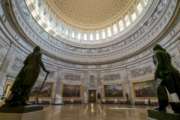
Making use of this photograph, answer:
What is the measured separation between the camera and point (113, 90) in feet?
69.0

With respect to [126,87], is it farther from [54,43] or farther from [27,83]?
[27,83]

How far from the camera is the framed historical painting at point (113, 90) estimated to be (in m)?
20.3

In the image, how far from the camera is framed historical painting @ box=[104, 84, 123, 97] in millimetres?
20289

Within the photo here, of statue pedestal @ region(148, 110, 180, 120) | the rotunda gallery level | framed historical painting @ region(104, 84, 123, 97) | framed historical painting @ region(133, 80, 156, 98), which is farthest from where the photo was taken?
framed historical painting @ region(104, 84, 123, 97)

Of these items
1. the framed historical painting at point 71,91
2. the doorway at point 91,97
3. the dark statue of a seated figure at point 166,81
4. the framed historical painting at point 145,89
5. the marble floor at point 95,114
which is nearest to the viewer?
the dark statue of a seated figure at point 166,81

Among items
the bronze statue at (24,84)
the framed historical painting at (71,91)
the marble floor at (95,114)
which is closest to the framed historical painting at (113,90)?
the framed historical painting at (71,91)

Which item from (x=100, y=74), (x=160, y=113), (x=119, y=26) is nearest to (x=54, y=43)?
(x=100, y=74)

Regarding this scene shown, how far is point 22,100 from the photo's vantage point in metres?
4.03

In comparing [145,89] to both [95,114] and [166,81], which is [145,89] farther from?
[166,81]

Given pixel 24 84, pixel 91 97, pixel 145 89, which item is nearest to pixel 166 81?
pixel 24 84

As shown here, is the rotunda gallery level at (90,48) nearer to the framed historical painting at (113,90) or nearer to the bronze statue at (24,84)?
the framed historical painting at (113,90)

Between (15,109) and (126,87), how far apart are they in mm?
18149

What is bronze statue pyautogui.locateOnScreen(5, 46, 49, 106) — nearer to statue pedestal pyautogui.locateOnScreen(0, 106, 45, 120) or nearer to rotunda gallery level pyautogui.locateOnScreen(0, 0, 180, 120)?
statue pedestal pyautogui.locateOnScreen(0, 106, 45, 120)

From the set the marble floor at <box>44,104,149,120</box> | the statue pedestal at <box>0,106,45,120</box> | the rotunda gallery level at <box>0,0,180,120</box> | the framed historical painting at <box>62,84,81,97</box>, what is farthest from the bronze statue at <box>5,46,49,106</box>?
the framed historical painting at <box>62,84,81,97</box>
